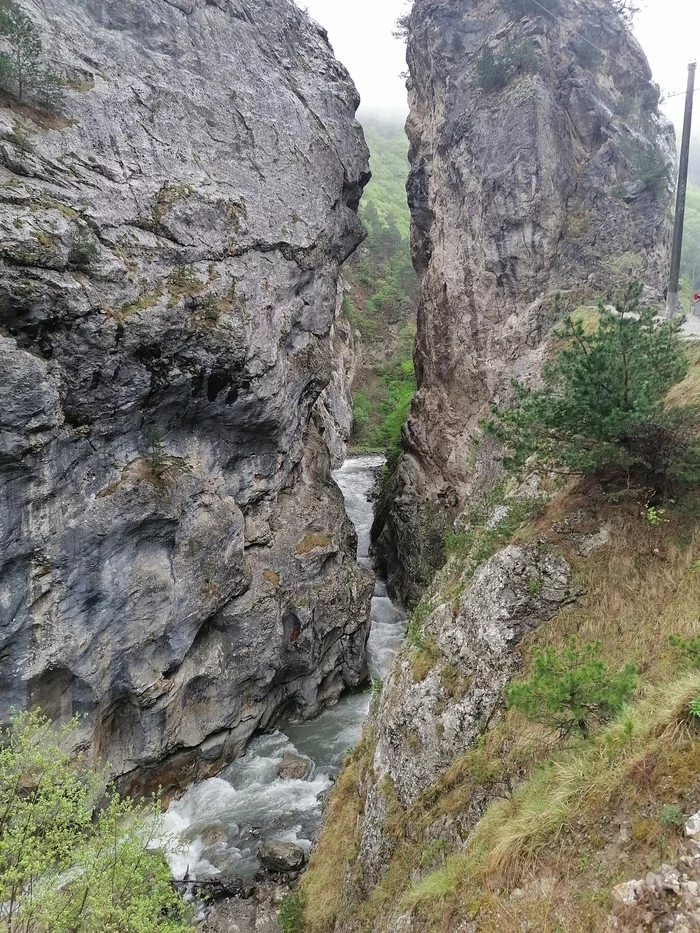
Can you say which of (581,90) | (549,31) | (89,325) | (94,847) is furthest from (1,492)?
(549,31)

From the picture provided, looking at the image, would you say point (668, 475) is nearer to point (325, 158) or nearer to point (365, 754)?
point (365, 754)

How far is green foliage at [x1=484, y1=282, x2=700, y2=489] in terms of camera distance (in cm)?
771

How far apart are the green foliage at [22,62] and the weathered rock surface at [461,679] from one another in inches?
657

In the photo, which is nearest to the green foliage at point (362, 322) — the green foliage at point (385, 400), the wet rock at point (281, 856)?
the green foliage at point (385, 400)

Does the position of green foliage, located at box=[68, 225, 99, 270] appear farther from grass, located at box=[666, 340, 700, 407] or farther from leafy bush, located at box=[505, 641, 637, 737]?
leafy bush, located at box=[505, 641, 637, 737]

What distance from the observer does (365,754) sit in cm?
1137

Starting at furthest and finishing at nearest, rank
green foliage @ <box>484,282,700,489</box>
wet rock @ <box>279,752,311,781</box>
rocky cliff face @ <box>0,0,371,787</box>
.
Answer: wet rock @ <box>279,752,311,781</box>, rocky cliff face @ <box>0,0,371,787</box>, green foliage @ <box>484,282,700,489</box>

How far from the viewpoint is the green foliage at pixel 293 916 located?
10133 millimetres

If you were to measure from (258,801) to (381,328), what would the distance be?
51311 millimetres

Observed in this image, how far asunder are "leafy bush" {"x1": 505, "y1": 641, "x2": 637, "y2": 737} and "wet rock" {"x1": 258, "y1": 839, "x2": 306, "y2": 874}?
36.1ft

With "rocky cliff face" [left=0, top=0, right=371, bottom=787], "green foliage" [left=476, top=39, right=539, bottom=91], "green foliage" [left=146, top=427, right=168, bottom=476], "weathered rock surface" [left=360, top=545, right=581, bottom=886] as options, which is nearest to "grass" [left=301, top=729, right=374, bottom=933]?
"weathered rock surface" [left=360, top=545, right=581, bottom=886]

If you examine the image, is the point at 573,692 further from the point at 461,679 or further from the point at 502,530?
the point at 502,530

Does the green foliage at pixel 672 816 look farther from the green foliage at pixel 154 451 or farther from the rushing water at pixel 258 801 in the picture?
the green foliage at pixel 154 451

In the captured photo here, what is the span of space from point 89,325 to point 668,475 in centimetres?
1331
